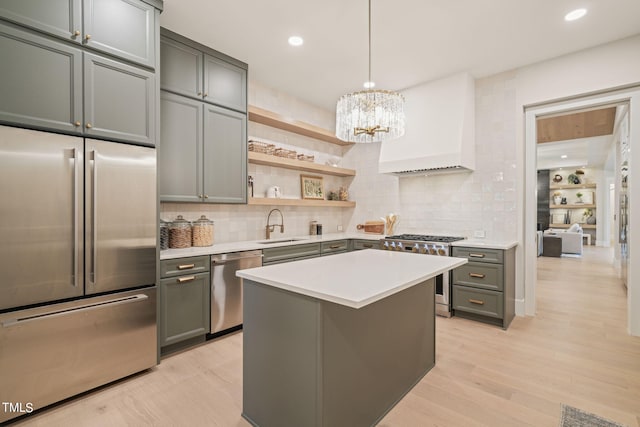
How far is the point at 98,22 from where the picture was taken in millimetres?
2088

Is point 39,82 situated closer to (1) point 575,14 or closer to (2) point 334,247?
(2) point 334,247

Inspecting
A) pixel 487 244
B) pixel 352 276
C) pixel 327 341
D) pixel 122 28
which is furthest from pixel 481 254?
pixel 122 28

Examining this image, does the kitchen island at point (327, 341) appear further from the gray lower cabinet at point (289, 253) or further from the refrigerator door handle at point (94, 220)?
the gray lower cabinet at point (289, 253)

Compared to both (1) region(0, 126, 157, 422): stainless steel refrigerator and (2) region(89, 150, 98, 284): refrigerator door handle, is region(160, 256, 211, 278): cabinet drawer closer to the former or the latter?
(1) region(0, 126, 157, 422): stainless steel refrigerator

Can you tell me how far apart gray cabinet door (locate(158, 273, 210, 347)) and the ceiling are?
2272mm

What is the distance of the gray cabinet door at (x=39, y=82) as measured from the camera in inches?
69.1

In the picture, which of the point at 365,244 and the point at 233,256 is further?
the point at 365,244

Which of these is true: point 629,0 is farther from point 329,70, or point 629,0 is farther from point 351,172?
point 351,172

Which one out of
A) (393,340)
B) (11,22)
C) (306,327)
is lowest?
(393,340)

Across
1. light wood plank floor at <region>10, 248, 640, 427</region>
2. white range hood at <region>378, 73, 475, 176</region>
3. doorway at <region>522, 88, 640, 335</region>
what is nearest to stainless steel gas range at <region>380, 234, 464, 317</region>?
light wood plank floor at <region>10, 248, 640, 427</region>

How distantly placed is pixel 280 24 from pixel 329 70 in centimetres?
99

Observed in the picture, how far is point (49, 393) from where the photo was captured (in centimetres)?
190

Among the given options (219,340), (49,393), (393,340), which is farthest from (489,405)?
(49,393)

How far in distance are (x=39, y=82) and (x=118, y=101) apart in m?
0.42
